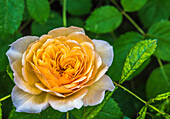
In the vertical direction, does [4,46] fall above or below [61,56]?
below

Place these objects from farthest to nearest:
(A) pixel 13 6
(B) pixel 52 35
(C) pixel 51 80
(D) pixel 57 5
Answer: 1. (D) pixel 57 5
2. (A) pixel 13 6
3. (B) pixel 52 35
4. (C) pixel 51 80

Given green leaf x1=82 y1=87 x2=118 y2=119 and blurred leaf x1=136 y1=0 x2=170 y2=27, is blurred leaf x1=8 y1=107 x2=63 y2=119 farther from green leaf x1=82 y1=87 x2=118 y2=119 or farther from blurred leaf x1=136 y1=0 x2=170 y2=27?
blurred leaf x1=136 y1=0 x2=170 y2=27

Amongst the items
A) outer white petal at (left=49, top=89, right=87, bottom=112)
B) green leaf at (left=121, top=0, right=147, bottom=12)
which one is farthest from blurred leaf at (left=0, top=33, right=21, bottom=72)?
green leaf at (left=121, top=0, right=147, bottom=12)

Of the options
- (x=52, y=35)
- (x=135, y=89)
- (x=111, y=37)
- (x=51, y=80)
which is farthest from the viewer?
(x=111, y=37)

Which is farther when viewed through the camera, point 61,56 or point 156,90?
point 156,90

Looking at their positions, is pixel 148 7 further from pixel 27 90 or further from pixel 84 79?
pixel 27 90

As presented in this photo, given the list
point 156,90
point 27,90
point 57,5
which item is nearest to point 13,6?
point 27,90

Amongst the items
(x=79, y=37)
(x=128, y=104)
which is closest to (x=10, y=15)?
(x=79, y=37)

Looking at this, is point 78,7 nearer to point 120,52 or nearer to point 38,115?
point 120,52

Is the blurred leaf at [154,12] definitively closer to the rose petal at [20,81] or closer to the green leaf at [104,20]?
the green leaf at [104,20]
